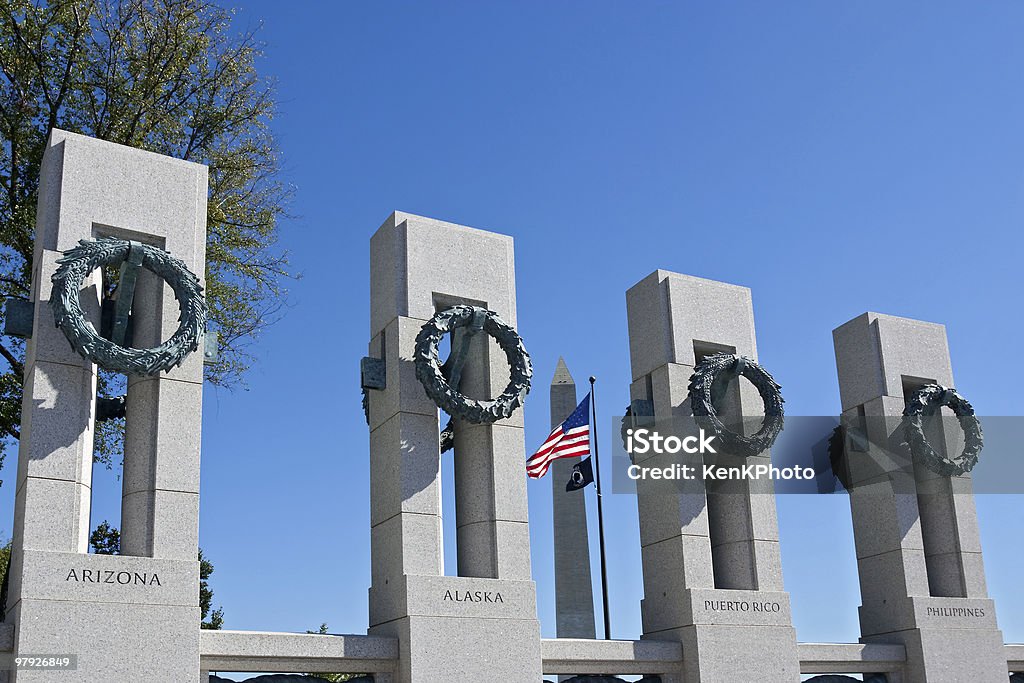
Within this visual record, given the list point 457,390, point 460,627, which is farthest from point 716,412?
point 460,627

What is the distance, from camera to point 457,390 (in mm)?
16375

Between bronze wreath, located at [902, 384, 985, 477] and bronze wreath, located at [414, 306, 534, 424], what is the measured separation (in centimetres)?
751

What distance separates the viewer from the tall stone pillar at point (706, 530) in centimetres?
1730

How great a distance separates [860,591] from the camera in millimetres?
20641

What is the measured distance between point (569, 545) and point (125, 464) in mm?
22470

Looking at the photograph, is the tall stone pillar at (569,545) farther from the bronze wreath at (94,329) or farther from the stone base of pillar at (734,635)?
the bronze wreath at (94,329)

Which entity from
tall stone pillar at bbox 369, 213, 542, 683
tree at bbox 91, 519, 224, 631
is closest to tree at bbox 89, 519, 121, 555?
tree at bbox 91, 519, 224, 631

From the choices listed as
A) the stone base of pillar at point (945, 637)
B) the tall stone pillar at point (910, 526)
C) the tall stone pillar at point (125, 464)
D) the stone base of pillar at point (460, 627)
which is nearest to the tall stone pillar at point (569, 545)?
the tall stone pillar at point (910, 526)

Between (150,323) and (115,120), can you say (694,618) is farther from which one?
(115,120)

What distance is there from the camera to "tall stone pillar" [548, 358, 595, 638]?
35188 mm

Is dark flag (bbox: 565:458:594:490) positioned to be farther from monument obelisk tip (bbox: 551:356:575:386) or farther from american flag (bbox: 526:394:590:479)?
monument obelisk tip (bbox: 551:356:575:386)

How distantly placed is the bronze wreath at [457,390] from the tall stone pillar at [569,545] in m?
18.3

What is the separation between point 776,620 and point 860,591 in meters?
3.51

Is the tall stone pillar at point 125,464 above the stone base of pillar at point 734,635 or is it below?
above
